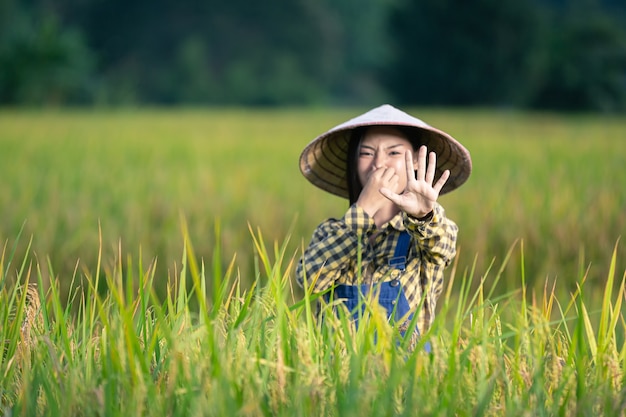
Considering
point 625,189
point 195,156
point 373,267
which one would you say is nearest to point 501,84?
point 195,156

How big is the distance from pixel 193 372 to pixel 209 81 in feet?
106

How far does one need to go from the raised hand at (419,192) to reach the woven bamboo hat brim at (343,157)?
255mm

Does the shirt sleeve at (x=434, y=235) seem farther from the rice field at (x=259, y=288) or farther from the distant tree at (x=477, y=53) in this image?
the distant tree at (x=477, y=53)

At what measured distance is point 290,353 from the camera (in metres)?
1.36

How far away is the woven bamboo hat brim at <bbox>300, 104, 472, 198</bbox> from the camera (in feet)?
6.67

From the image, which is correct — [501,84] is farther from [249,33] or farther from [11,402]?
[11,402]

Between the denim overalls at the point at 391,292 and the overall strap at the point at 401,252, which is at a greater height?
the overall strap at the point at 401,252

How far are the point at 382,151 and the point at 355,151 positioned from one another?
13 centimetres

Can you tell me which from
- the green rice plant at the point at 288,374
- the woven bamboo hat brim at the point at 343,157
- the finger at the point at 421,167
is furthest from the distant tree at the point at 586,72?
the green rice plant at the point at 288,374

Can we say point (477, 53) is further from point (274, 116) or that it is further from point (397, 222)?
point (397, 222)

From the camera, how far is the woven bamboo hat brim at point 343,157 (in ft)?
6.67

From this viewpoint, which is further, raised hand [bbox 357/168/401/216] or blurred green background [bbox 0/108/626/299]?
blurred green background [bbox 0/108/626/299]

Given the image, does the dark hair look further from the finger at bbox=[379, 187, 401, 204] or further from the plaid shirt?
the finger at bbox=[379, 187, 401, 204]

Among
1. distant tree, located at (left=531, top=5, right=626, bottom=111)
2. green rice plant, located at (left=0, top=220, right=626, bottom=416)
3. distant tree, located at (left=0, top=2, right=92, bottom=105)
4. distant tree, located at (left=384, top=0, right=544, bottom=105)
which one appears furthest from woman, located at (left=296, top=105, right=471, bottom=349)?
distant tree, located at (left=384, top=0, right=544, bottom=105)
